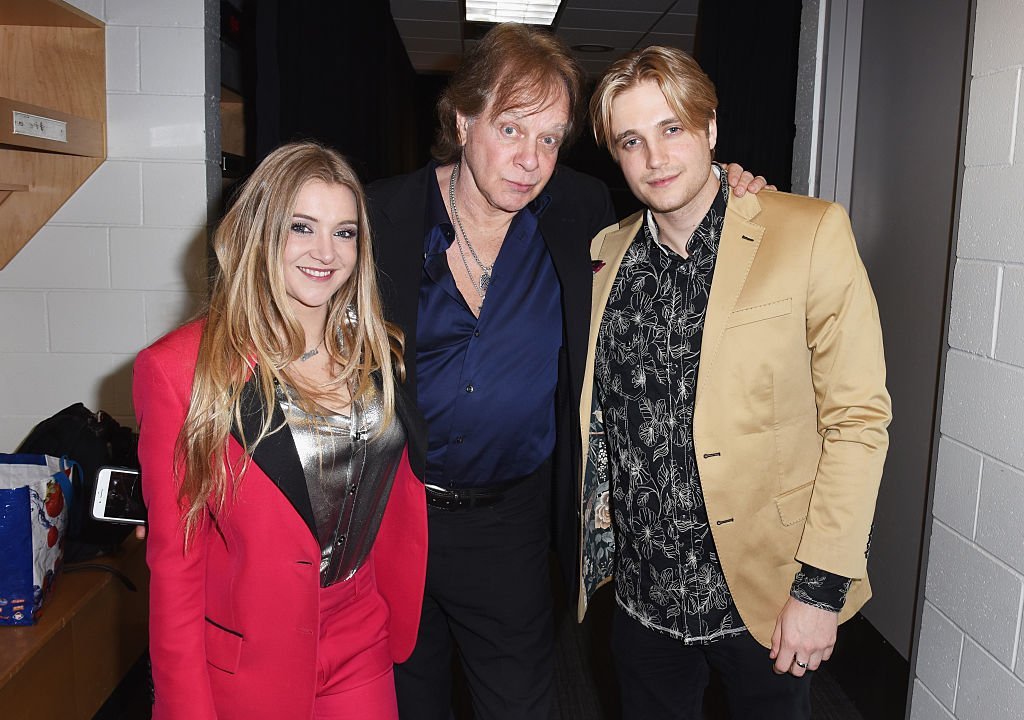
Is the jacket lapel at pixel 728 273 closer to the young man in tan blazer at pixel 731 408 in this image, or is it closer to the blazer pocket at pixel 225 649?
the young man in tan blazer at pixel 731 408

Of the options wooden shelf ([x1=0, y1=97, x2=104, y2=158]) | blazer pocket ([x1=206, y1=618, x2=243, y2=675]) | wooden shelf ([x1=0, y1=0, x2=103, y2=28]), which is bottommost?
blazer pocket ([x1=206, y1=618, x2=243, y2=675])

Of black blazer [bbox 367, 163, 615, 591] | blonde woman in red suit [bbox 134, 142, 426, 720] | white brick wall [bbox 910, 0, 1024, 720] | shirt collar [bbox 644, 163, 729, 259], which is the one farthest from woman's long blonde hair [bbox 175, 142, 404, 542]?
white brick wall [bbox 910, 0, 1024, 720]

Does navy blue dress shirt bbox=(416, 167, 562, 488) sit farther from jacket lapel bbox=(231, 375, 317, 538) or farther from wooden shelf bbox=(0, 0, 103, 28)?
wooden shelf bbox=(0, 0, 103, 28)

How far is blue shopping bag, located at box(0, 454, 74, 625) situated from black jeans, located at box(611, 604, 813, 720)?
60.2 inches

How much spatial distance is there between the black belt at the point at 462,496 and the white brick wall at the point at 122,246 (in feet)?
4.73

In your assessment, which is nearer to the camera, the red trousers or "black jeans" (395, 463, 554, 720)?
the red trousers

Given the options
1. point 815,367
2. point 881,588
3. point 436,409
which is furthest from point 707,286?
point 881,588

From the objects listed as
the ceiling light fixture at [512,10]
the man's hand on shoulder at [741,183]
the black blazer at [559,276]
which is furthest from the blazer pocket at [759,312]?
the ceiling light fixture at [512,10]

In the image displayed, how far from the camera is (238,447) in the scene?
147cm

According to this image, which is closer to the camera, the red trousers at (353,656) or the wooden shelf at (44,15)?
the red trousers at (353,656)

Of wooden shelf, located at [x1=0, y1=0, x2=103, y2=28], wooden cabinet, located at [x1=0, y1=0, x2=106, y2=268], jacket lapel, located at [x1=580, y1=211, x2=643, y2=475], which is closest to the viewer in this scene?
jacket lapel, located at [x1=580, y1=211, x2=643, y2=475]

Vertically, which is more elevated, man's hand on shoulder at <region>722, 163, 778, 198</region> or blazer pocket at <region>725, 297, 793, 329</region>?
man's hand on shoulder at <region>722, 163, 778, 198</region>

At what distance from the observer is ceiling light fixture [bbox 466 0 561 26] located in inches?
216

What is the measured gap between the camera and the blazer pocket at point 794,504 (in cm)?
162
